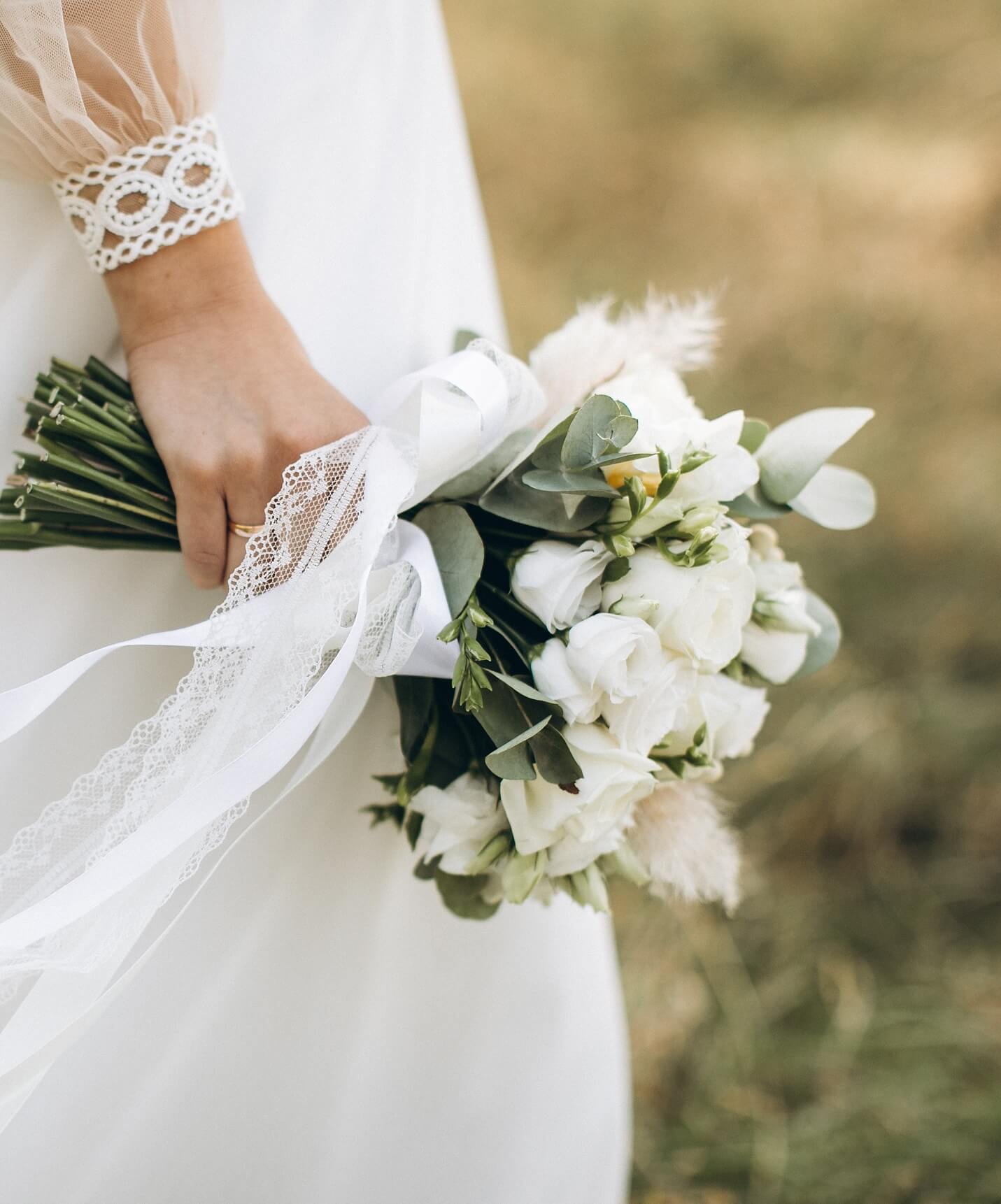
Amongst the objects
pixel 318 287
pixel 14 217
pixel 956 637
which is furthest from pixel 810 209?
pixel 14 217

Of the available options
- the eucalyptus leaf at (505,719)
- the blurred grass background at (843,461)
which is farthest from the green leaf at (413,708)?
the blurred grass background at (843,461)

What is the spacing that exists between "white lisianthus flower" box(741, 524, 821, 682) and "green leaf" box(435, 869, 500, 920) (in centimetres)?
35

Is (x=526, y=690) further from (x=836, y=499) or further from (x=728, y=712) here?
(x=836, y=499)

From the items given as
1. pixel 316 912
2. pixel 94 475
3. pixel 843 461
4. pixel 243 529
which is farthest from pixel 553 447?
pixel 843 461

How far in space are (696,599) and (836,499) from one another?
33 centimetres

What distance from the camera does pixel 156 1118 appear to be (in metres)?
0.91

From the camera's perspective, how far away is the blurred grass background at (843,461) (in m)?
1.98

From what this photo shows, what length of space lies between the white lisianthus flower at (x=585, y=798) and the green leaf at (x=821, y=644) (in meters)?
0.32

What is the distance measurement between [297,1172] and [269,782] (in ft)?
1.47

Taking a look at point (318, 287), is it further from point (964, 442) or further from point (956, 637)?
point (964, 442)

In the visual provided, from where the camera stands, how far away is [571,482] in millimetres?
778

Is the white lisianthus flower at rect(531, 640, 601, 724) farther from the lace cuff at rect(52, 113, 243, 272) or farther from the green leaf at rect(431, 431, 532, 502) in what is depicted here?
the lace cuff at rect(52, 113, 243, 272)

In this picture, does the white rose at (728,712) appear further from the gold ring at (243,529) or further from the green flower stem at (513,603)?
the gold ring at (243,529)

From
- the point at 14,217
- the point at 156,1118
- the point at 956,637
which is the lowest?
the point at 956,637
